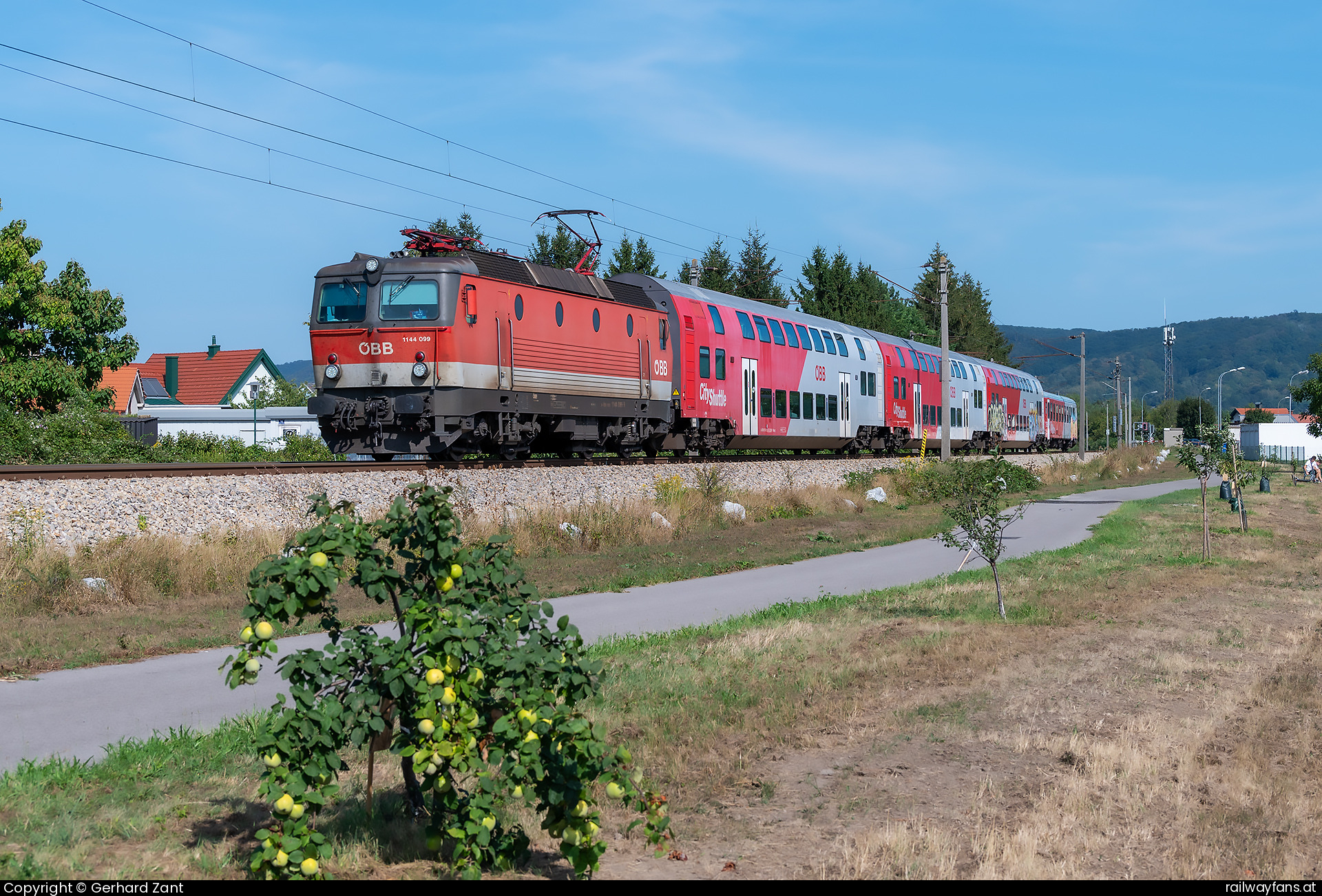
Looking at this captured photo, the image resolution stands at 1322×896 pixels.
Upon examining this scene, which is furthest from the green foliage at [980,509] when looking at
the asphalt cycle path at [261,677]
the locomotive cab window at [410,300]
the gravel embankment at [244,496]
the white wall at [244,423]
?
the white wall at [244,423]

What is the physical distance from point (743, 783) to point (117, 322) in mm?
38705

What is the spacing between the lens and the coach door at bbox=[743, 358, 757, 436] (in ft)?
94.1

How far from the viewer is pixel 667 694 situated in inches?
322

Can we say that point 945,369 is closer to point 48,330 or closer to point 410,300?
point 410,300

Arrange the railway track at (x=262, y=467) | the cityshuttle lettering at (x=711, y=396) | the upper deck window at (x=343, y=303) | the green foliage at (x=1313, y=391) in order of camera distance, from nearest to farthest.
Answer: the railway track at (x=262, y=467) → the upper deck window at (x=343, y=303) → the cityshuttle lettering at (x=711, y=396) → the green foliage at (x=1313, y=391)

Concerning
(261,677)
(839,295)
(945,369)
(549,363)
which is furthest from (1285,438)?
(261,677)

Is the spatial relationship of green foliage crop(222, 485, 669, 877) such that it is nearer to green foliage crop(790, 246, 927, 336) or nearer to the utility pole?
the utility pole

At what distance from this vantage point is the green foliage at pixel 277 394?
69.8 m

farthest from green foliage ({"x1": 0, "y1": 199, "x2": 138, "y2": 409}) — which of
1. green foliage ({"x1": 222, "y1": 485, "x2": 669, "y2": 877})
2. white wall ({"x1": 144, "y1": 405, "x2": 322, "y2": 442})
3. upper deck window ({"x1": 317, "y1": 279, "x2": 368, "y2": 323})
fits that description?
green foliage ({"x1": 222, "y1": 485, "x2": 669, "y2": 877})

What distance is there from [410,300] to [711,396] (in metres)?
10.1

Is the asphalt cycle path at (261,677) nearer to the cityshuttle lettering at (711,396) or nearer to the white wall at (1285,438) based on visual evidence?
the cityshuttle lettering at (711,396)

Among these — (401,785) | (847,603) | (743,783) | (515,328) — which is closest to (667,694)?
(743,783)

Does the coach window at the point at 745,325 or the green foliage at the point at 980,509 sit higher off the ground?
the coach window at the point at 745,325

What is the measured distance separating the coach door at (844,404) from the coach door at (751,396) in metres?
6.29
